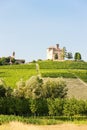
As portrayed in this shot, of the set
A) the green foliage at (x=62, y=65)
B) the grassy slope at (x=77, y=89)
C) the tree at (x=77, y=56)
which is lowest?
the grassy slope at (x=77, y=89)

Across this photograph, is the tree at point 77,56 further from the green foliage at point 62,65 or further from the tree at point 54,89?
the tree at point 54,89

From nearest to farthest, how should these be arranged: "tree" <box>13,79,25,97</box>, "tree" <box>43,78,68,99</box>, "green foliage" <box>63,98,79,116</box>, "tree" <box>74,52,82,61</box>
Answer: "green foliage" <box>63,98,79,116</box>
"tree" <box>13,79,25,97</box>
"tree" <box>43,78,68,99</box>
"tree" <box>74,52,82,61</box>

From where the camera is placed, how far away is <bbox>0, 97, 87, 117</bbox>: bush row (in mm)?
50094

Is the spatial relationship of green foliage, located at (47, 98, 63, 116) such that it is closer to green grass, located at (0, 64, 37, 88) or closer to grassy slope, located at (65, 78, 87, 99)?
grassy slope, located at (65, 78, 87, 99)

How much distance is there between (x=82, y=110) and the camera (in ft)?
166

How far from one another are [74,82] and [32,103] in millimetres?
54027

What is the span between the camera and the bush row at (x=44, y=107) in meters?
50.1

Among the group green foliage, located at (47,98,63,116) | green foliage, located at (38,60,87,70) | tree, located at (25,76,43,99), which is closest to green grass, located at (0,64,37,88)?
green foliage, located at (38,60,87,70)

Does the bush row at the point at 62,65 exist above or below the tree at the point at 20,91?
above

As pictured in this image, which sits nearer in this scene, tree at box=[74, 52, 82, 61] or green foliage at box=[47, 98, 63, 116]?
green foliage at box=[47, 98, 63, 116]

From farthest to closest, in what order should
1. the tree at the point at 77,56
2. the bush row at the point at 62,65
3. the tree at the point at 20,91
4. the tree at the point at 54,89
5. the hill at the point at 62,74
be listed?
the tree at the point at 77,56, the bush row at the point at 62,65, the hill at the point at 62,74, the tree at the point at 54,89, the tree at the point at 20,91

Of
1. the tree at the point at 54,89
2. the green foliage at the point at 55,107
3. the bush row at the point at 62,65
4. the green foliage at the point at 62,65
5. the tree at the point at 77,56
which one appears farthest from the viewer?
the tree at the point at 77,56

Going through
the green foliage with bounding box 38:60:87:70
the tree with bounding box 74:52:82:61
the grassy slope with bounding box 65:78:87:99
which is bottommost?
the grassy slope with bounding box 65:78:87:99

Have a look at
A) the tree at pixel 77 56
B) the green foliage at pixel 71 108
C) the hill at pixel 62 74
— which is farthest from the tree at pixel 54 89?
the tree at pixel 77 56
